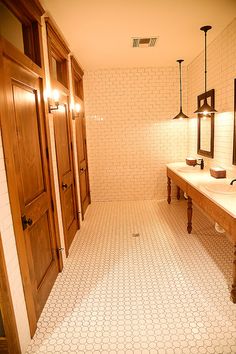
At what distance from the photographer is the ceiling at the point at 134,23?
234cm

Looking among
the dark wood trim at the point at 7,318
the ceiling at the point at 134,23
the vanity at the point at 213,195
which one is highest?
the ceiling at the point at 134,23

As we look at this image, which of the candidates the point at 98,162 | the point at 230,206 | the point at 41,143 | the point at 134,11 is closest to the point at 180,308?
the point at 230,206

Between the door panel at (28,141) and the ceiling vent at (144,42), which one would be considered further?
the ceiling vent at (144,42)

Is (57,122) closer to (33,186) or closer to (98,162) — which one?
(33,186)

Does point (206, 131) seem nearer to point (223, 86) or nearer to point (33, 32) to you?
point (223, 86)

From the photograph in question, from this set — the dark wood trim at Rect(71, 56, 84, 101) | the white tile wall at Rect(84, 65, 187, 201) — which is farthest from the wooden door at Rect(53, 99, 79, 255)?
the white tile wall at Rect(84, 65, 187, 201)

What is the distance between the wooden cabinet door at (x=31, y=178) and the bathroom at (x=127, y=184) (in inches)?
1.6

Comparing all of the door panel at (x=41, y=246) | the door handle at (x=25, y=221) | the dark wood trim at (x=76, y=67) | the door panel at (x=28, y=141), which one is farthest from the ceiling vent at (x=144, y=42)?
the door handle at (x=25, y=221)

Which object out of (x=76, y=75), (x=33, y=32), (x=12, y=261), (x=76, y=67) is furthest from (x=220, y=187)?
(x=76, y=75)

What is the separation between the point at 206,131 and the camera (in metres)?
3.86

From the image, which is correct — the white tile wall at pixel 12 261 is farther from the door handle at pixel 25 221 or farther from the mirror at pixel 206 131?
the mirror at pixel 206 131

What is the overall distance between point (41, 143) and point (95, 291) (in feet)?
5.08

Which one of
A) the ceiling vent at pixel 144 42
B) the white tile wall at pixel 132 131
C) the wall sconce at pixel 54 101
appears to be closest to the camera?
the wall sconce at pixel 54 101

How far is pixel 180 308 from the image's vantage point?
6.64 feet
